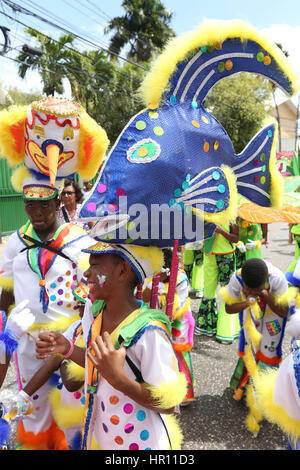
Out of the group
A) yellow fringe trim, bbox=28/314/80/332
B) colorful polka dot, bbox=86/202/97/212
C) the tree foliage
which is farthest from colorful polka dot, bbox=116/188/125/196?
the tree foliage

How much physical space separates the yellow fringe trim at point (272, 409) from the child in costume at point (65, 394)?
854 millimetres

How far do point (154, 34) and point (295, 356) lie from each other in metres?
25.9

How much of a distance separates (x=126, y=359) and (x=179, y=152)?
2.64 feet

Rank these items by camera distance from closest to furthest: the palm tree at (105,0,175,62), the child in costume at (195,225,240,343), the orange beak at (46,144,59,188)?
the orange beak at (46,144,59,188)
the child in costume at (195,225,240,343)
the palm tree at (105,0,175,62)

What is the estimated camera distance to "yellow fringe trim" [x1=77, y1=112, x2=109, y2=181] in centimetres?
235

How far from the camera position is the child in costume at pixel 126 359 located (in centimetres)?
136

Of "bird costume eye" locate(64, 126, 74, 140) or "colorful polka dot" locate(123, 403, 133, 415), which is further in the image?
"bird costume eye" locate(64, 126, 74, 140)

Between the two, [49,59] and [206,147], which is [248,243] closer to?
[206,147]

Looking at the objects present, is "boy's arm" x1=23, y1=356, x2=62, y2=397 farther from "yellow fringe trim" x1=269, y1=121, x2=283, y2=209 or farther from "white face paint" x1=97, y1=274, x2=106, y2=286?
"yellow fringe trim" x1=269, y1=121, x2=283, y2=209

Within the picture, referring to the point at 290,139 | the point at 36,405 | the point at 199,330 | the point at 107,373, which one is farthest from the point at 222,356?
the point at 290,139

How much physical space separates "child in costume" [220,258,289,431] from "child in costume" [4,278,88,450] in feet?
4.44

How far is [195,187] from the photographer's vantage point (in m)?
1.44

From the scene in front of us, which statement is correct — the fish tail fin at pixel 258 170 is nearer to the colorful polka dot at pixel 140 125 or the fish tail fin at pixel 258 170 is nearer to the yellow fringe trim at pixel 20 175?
the colorful polka dot at pixel 140 125

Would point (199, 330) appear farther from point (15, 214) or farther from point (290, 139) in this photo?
point (290, 139)
